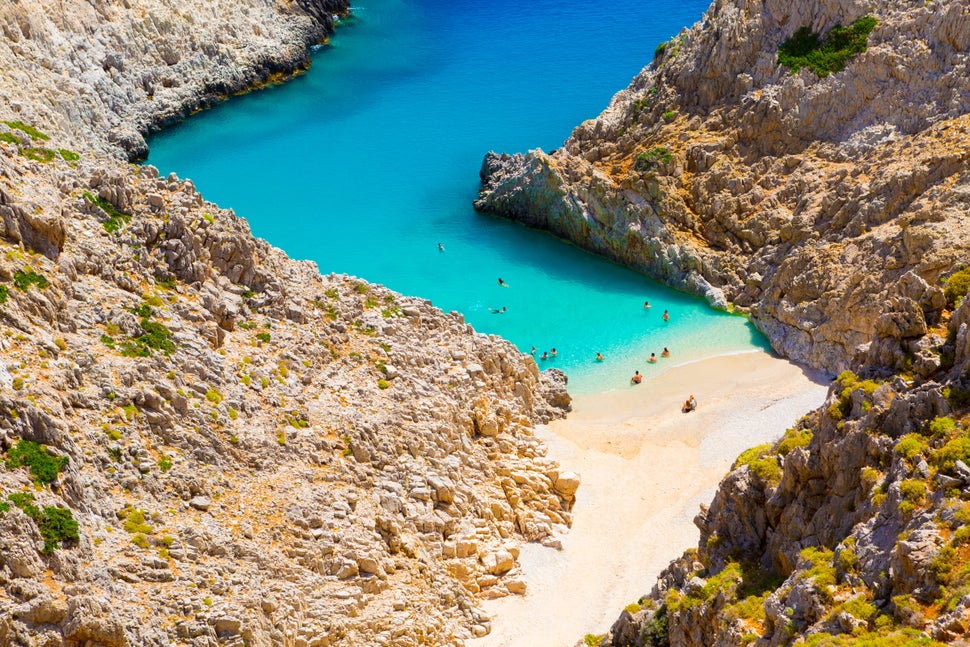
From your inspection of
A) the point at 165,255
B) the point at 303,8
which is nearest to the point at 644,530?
the point at 165,255

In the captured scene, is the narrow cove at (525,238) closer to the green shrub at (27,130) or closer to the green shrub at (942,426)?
the green shrub at (942,426)

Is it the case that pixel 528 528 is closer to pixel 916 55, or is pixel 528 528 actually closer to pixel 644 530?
pixel 644 530

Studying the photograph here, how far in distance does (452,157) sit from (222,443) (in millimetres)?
53527

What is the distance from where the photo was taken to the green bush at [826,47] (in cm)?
7269

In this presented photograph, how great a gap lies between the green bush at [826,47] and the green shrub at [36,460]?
2163 inches

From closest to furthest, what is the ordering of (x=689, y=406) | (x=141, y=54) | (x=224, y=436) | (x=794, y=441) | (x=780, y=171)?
(x=794, y=441) → (x=224, y=436) → (x=689, y=406) → (x=780, y=171) → (x=141, y=54)

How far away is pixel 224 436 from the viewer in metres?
42.2

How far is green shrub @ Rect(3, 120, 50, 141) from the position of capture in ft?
154

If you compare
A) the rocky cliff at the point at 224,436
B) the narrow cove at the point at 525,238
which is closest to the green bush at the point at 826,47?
the narrow cove at the point at 525,238

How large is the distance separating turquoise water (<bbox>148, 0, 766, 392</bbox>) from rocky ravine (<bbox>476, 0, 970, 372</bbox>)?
9.59ft

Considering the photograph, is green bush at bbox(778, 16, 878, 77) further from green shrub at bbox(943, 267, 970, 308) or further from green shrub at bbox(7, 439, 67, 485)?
green shrub at bbox(7, 439, 67, 485)

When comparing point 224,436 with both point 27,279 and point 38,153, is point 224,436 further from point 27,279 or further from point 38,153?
point 38,153

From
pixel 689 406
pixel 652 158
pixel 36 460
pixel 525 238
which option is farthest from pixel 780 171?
pixel 36 460

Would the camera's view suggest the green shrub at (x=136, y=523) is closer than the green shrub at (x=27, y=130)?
Yes
